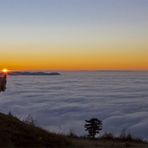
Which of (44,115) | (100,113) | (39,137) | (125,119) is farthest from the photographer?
(100,113)

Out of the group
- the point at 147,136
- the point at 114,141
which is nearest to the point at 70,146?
the point at 114,141

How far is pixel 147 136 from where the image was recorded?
3412cm

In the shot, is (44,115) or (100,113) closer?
(44,115)

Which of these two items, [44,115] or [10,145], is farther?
[44,115]

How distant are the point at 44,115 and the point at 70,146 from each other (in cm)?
3389

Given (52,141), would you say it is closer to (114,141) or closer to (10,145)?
(10,145)

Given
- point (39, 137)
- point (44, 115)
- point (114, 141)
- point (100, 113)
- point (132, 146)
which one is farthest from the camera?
point (100, 113)

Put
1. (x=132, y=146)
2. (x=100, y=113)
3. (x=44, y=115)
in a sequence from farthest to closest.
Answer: (x=100, y=113)
(x=44, y=115)
(x=132, y=146)

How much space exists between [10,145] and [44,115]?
34.9 meters

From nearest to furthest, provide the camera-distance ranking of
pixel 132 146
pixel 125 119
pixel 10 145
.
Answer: pixel 10 145 < pixel 132 146 < pixel 125 119

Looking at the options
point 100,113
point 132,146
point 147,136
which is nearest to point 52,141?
point 132,146

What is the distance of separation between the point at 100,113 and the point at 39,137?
37296 millimetres

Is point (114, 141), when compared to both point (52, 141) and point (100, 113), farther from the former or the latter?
point (100, 113)

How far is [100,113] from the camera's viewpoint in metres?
52.5
